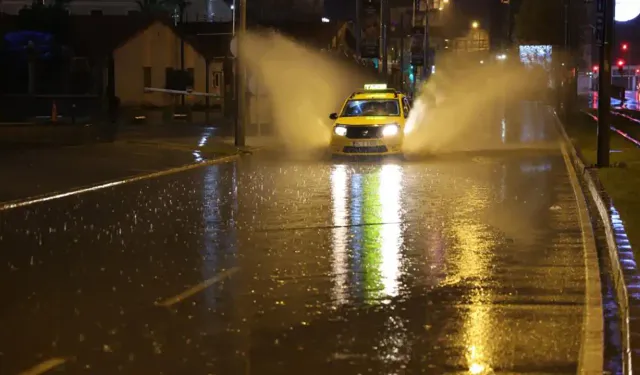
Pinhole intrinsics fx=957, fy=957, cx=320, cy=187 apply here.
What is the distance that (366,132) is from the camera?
76.5 feet

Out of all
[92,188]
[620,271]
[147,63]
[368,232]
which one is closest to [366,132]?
[92,188]

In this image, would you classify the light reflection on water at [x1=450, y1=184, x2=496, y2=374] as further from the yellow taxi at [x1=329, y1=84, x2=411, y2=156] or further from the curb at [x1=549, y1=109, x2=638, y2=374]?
the yellow taxi at [x1=329, y1=84, x2=411, y2=156]

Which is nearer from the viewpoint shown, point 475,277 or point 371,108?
point 475,277

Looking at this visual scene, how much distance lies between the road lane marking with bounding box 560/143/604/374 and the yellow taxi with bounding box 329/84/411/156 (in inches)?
408

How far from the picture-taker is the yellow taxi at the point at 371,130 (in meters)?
23.2

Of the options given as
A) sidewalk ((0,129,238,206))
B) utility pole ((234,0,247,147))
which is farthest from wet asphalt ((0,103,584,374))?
utility pole ((234,0,247,147))

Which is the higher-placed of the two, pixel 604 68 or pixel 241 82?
pixel 604 68

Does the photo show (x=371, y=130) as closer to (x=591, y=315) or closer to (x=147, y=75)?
(x=591, y=315)

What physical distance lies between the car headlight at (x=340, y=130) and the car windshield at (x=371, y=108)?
1.02 m

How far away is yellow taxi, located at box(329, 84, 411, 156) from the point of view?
23250 mm

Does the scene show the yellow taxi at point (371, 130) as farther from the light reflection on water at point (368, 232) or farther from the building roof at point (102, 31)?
the building roof at point (102, 31)

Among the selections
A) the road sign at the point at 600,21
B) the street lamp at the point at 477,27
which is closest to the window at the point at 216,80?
the road sign at the point at 600,21

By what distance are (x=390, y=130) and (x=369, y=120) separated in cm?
67

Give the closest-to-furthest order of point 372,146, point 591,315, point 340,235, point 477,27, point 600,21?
point 591,315 → point 340,235 → point 600,21 → point 372,146 → point 477,27
